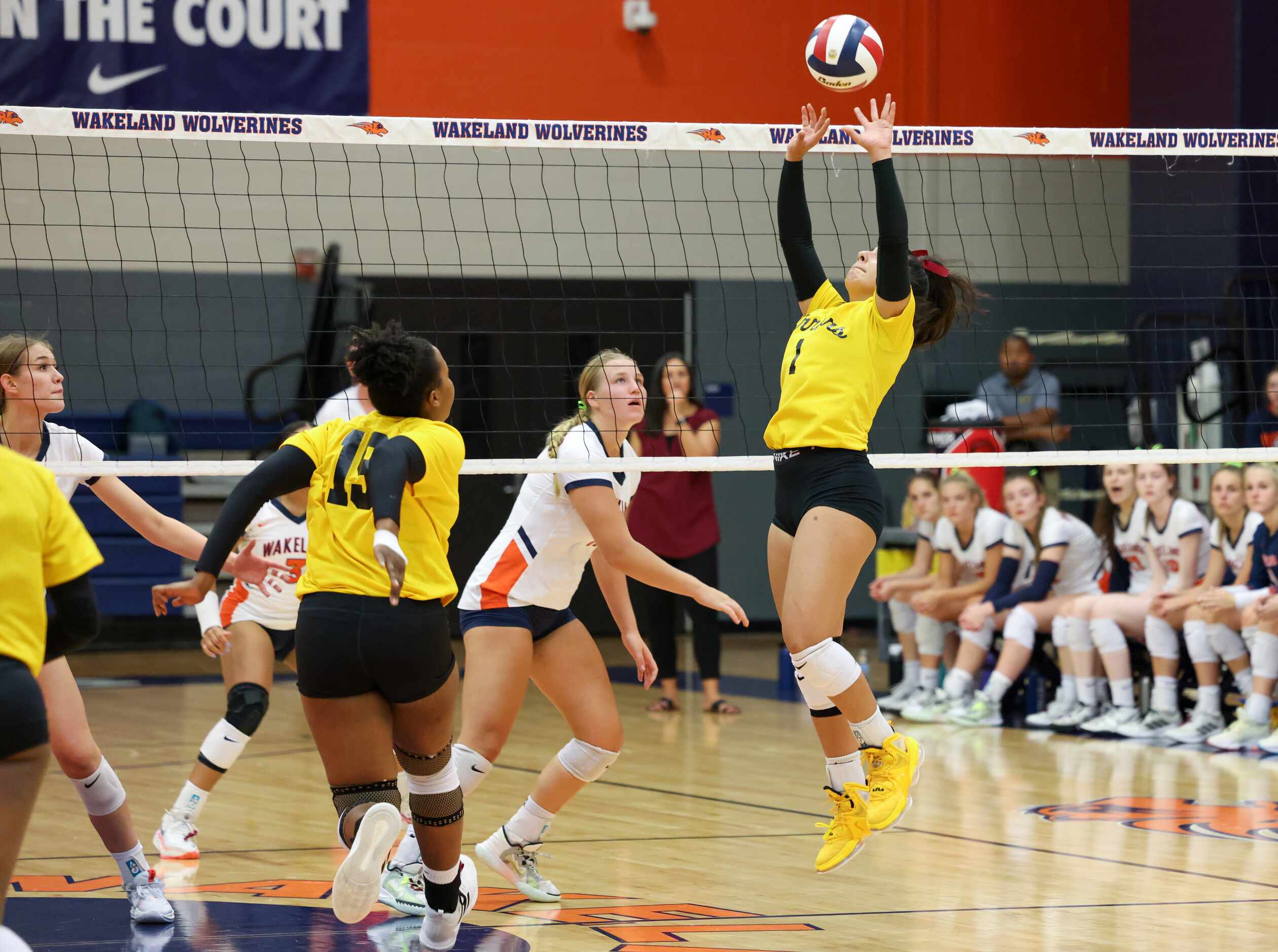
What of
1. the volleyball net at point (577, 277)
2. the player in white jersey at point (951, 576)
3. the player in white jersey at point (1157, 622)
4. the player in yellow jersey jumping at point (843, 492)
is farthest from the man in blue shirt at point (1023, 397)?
the player in yellow jersey jumping at point (843, 492)

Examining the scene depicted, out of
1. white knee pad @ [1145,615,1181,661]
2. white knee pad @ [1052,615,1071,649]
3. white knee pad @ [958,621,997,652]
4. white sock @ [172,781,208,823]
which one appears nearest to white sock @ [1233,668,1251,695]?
white knee pad @ [1145,615,1181,661]

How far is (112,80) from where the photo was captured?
10281 millimetres

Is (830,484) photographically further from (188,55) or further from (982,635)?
(188,55)

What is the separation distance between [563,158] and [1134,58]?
449 cm

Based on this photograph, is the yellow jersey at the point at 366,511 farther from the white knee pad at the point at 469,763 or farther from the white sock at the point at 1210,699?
the white sock at the point at 1210,699

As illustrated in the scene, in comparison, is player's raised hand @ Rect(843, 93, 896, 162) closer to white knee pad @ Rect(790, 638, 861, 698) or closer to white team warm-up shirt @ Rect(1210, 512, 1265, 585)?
white knee pad @ Rect(790, 638, 861, 698)

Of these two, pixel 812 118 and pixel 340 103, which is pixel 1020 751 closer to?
pixel 812 118

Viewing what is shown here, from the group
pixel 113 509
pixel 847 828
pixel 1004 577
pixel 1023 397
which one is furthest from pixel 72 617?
pixel 1023 397

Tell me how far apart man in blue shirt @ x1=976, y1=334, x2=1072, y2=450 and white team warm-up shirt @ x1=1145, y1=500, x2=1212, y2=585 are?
1.02m

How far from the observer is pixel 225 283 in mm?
11570

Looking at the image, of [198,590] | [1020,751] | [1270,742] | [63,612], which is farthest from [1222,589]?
[63,612]

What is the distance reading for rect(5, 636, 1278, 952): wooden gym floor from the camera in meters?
4.36

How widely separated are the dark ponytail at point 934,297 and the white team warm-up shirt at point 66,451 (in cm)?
237

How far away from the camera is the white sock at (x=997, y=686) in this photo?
8742 mm
